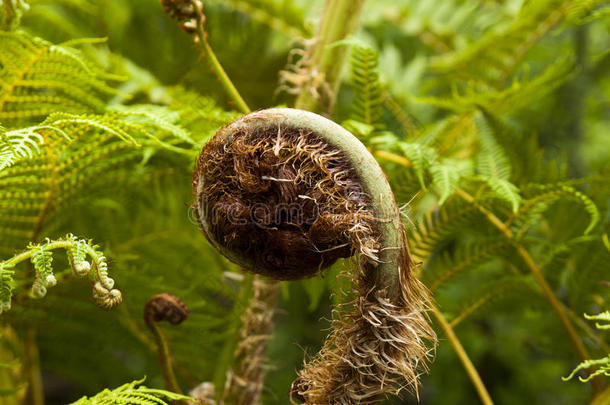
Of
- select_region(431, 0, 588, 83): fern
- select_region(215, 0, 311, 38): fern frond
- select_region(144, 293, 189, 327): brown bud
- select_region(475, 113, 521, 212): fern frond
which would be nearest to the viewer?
select_region(144, 293, 189, 327): brown bud

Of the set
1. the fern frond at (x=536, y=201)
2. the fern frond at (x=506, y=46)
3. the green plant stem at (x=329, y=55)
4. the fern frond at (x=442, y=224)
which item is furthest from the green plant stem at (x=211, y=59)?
the fern frond at (x=506, y=46)

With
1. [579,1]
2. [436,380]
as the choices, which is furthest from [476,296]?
[436,380]

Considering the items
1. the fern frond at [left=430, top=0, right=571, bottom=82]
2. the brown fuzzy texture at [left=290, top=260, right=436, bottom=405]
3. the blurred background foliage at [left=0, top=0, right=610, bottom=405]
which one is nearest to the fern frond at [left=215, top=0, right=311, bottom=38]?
the blurred background foliage at [left=0, top=0, right=610, bottom=405]

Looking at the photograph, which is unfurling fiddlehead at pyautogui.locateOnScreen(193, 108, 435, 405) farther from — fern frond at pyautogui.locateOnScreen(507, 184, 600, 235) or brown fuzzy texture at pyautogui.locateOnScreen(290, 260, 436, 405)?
fern frond at pyautogui.locateOnScreen(507, 184, 600, 235)

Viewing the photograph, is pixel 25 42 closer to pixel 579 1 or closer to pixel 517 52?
pixel 579 1

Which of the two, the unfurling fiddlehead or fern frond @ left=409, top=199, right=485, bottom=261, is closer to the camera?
the unfurling fiddlehead

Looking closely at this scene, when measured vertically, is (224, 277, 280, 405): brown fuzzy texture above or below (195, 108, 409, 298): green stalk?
below

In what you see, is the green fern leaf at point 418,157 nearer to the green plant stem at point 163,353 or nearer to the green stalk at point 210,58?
the green stalk at point 210,58
